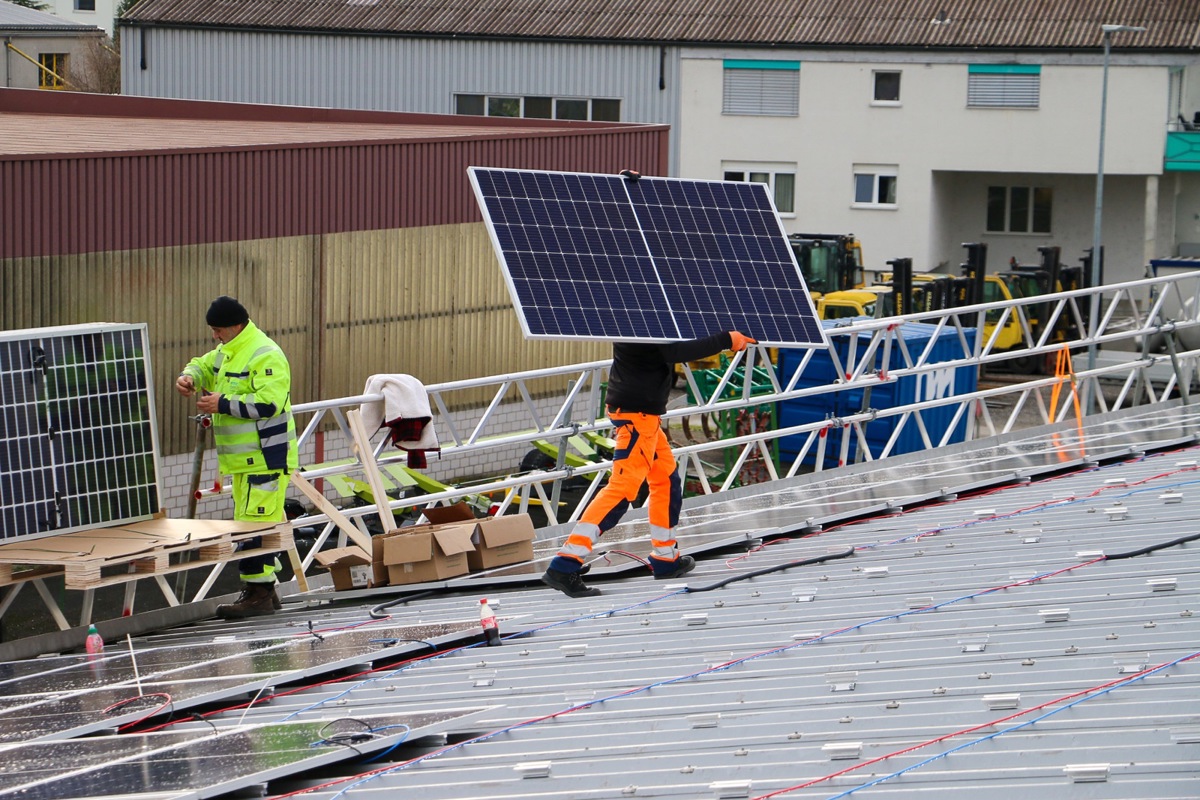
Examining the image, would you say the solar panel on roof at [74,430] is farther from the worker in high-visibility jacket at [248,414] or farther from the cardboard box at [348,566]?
the cardboard box at [348,566]

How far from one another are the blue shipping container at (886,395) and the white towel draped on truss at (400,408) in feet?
32.8

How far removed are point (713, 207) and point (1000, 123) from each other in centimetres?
3353

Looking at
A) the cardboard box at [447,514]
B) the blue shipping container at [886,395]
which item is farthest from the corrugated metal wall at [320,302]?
the cardboard box at [447,514]

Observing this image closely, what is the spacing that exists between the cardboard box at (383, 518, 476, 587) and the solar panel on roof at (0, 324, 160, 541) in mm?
1512

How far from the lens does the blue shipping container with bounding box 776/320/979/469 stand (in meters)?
20.2

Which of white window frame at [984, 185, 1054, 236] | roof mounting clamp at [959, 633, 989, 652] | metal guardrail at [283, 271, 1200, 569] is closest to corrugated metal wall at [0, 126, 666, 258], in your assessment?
metal guardrail at [283, 271, 1200, 569]

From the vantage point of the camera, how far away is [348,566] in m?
9.93

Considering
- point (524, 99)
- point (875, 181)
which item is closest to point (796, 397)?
point (875, 181)

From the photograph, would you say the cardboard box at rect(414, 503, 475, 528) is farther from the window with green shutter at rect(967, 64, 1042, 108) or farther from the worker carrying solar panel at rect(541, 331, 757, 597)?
the window with green shutter at rect(967, 64, 1042, 108)

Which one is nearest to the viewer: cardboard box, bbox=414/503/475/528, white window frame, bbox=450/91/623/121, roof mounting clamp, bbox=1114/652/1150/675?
roof mounting clamp, bbox=1114/652/1150/675

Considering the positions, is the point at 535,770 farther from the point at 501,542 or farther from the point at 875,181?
the point at 875,181

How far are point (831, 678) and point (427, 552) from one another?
3595mm

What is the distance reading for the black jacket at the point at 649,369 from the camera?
9.29 m

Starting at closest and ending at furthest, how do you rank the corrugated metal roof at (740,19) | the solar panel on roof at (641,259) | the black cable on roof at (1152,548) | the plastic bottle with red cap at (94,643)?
the plastic bottle with red cap at (94,643)
the black cable on roof at (1152,548)
the solar panel on roof at (641,259)
the corrugated metal roof at (740,19)
